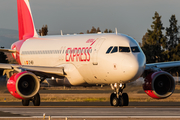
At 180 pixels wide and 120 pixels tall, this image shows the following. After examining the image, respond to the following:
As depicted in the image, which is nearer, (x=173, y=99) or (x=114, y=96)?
(x=114, y=96)

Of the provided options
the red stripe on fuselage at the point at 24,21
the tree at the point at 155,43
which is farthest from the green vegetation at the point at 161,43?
the red stripe on fuselage at the point at 24,21

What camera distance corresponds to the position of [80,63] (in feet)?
97.1

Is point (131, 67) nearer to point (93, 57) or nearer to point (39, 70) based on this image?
point (93, 57)

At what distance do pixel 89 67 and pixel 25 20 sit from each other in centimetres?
1448

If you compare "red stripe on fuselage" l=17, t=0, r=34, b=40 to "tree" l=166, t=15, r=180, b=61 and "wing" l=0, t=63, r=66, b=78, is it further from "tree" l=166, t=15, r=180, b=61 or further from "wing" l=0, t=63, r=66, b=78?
"tree" l=166, t=15, r=180, b=61

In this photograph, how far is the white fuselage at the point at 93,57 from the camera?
1024 inches

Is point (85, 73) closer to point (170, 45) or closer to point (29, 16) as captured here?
point (29, 16)

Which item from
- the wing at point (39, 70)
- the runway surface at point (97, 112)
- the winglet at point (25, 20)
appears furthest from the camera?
the winglet at point (25, 20)

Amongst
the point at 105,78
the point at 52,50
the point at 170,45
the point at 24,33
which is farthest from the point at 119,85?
the point at 170,45

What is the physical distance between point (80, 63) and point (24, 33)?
12.9 meters

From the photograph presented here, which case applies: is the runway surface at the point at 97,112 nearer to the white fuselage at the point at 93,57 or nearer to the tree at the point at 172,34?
the white fuselage at the point at 93,57

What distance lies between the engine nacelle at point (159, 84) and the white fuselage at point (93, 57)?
10.8ft

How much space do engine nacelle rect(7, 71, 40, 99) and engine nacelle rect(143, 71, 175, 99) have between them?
7.55 m

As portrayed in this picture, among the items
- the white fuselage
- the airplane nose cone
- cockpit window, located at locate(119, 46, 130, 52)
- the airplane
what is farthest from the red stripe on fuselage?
the airplane nose cone
